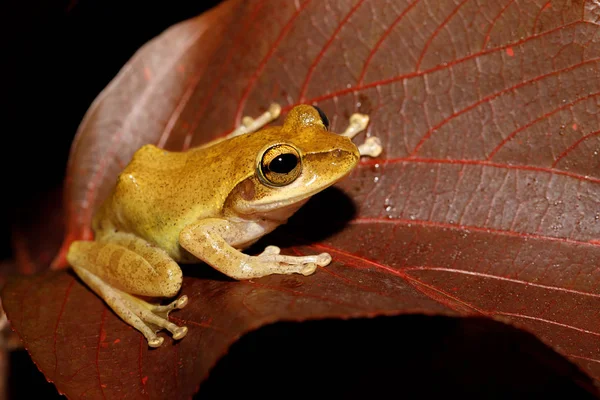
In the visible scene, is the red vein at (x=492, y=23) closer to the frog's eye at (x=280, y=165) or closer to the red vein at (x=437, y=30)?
the red vein at (x=437, y=30)

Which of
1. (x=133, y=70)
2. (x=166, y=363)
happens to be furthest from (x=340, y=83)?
(x=166, y=363)

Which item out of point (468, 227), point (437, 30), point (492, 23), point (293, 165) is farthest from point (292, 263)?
point (492, 23)

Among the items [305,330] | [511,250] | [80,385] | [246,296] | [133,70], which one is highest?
[133,70]

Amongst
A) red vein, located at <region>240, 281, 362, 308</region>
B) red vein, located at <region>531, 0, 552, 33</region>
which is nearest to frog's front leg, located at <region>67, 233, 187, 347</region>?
red vein, located at <region>240, 281, 362, 308</region>

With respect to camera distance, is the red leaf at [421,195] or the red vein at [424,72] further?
the red vein at [424,72]

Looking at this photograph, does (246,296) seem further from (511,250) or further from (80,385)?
(511,250)

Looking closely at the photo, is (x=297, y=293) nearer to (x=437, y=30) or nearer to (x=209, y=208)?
(x=209, y=208)

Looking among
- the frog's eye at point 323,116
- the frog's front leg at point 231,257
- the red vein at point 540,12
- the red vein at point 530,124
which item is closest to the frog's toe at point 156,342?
the frog's front leg at point 231,257
